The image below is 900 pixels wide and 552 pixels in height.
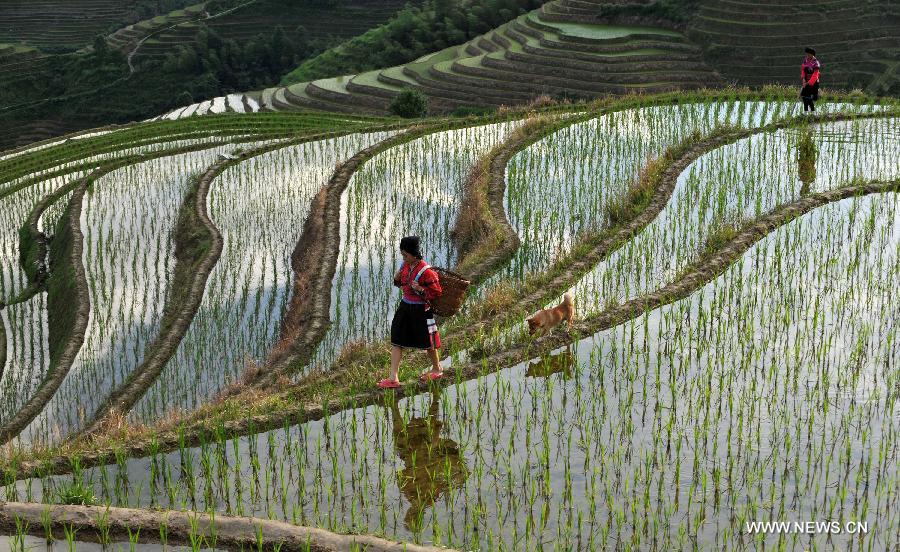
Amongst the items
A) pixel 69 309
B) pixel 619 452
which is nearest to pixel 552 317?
pixel 619 452

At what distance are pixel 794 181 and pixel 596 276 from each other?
3.94 meters

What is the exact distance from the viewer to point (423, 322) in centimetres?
697

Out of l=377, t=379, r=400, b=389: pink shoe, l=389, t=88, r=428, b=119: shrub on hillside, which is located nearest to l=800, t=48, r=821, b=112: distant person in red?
l=377, t=379, r=400, b=389: pink shoe

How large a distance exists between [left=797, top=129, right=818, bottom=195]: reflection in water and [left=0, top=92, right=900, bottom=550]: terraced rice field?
0.04m

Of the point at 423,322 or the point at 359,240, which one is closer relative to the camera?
the point at 423,322

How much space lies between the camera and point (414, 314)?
22.9 feet

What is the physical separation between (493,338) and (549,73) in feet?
83.4

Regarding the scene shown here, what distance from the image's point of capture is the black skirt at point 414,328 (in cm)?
695

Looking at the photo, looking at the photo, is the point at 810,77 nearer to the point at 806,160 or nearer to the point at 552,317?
the point at 806,160

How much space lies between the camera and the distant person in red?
49.8 feet

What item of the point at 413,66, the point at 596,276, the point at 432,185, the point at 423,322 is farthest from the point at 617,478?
the point at 413,66

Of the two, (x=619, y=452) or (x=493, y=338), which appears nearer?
(x=619, y=452)

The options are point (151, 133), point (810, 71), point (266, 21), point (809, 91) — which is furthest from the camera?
point (266, 21)

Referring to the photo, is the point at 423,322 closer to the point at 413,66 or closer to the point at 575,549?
the point at 575,549
